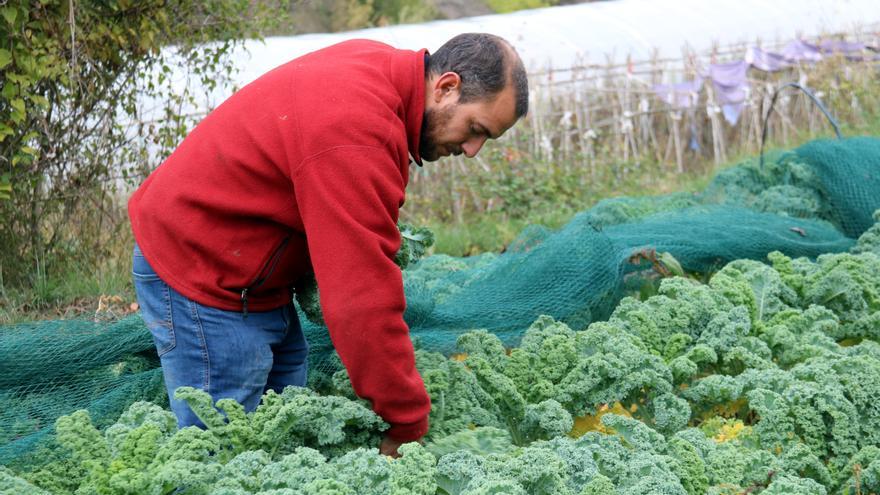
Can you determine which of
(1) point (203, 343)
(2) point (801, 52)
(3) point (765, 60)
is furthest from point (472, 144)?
(2) point (801, 52)

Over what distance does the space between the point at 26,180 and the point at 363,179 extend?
371cm

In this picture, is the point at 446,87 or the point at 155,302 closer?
the point at 446,87

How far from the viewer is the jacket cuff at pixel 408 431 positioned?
2938 mm

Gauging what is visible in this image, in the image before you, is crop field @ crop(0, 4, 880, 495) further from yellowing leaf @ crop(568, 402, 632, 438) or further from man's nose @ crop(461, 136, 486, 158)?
man's nose @ crop(461, 136, 486, 158)

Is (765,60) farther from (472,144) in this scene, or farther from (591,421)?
(472,144)

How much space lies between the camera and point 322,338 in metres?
4.02

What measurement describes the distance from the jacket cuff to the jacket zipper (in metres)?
0.59

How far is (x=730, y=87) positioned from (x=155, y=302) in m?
12.0

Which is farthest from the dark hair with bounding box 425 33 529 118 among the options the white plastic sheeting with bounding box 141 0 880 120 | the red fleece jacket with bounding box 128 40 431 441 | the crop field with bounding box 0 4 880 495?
the white plastic sheeting with bounding box 141 0 880 120

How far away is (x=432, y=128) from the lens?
116 inches

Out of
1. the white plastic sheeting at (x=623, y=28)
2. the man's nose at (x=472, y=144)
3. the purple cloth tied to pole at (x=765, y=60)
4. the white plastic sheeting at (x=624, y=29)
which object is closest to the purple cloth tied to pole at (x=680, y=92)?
the white plastic sheeting at (x=624, y=29)

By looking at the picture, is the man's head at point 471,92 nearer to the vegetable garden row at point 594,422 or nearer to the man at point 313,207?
the man at point 313,207

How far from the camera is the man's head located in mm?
2832

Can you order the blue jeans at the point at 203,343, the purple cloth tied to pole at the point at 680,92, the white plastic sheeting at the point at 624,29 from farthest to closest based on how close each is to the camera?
1. the white plastic sheeting at the point at 624,29
2. the purple cloth tied to pole at the point at 680,92
3. the blue jeans at the point at 203,343
